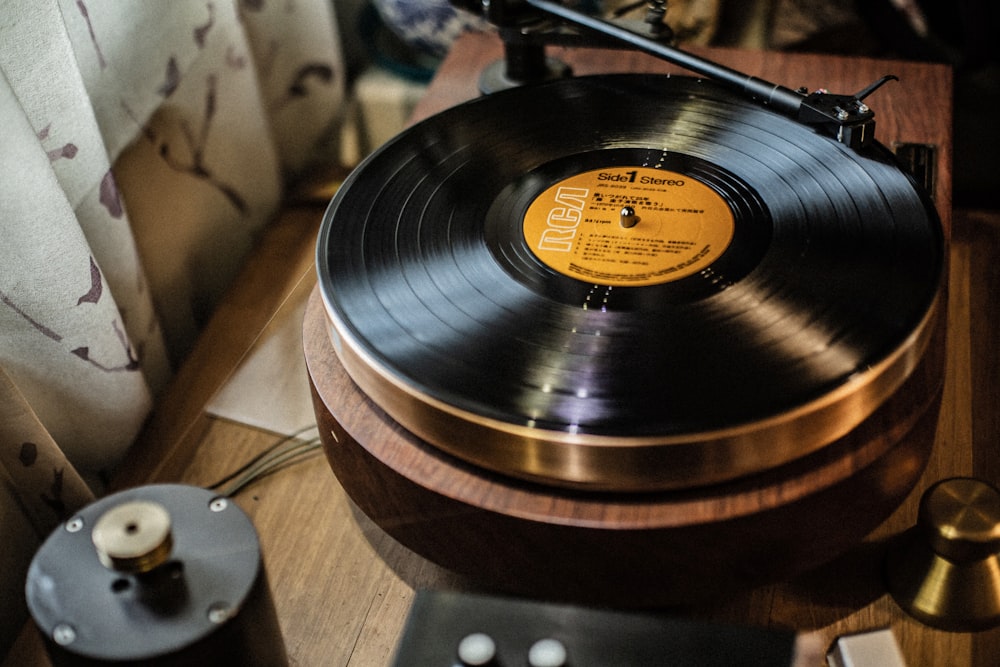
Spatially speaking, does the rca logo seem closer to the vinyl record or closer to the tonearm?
the vinyl record

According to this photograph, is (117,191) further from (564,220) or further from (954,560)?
(954,560)

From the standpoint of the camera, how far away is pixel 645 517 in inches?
21.2

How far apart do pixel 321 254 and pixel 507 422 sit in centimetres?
21

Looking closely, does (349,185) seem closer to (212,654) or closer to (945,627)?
(212,654)

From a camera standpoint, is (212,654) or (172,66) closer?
(212,654)

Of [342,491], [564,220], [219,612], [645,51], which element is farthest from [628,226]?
[219,612]

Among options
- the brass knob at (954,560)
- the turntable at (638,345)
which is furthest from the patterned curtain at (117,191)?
the brass knob at (954,560)

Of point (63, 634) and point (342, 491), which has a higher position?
point (63, 634)

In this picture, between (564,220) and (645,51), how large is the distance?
0.17m

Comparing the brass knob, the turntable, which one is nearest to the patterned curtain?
the turntable

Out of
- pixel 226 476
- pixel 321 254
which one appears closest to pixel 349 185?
pixel 321 254

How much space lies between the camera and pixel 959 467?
717 millimetres

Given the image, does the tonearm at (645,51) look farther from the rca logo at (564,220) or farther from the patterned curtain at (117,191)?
the patterned curtain at (117,191)

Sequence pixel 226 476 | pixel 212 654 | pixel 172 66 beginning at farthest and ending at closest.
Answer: pixel 172 66, pixel 226 476, pixel 212 654
